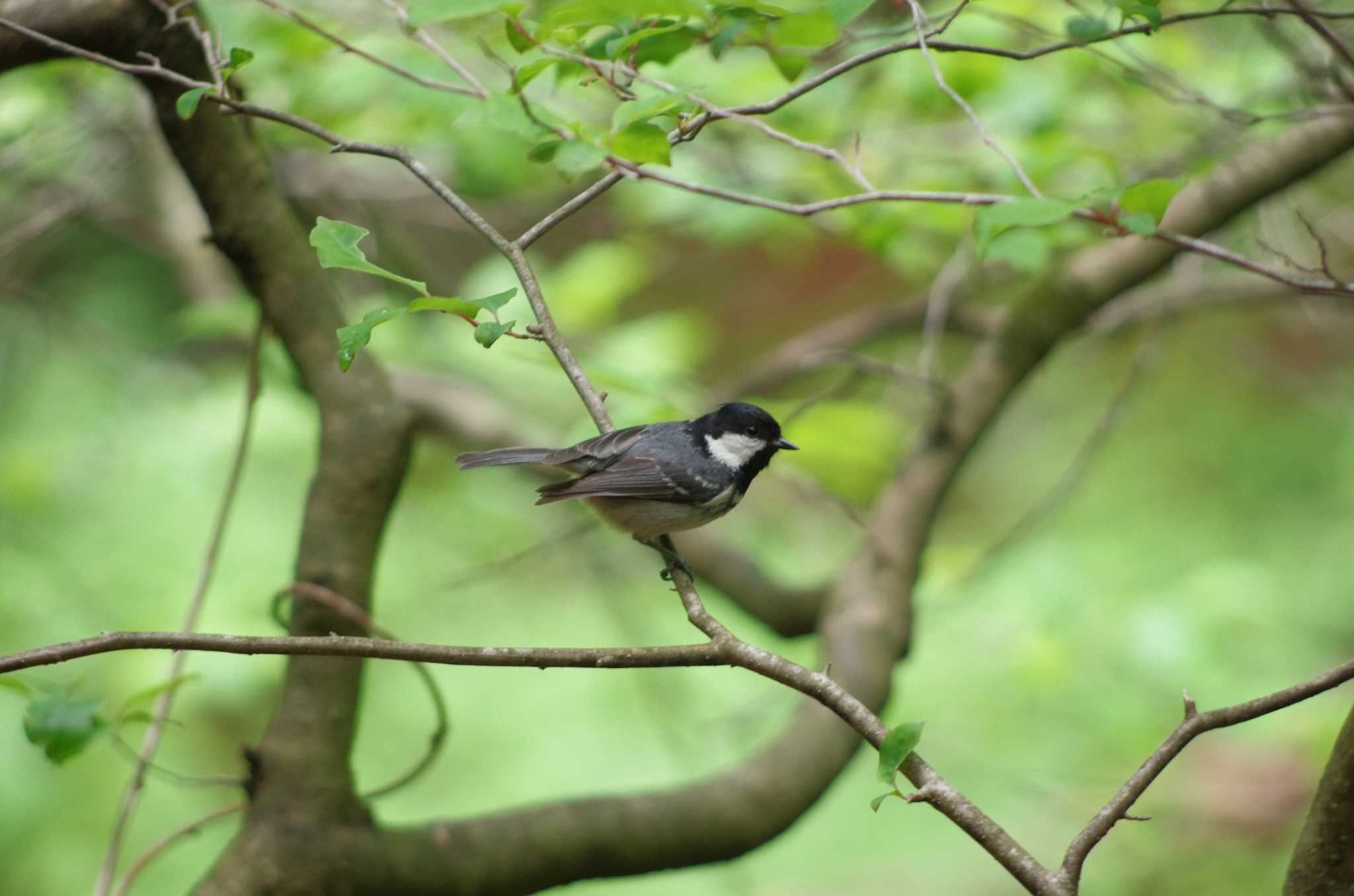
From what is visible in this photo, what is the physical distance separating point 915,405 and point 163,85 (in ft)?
12.8

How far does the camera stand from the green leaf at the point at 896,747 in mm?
1268

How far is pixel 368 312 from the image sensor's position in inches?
54.0

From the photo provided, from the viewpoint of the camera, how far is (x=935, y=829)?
5082 millimetres

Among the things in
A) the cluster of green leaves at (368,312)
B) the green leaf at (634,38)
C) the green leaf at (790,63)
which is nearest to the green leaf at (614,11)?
the green leaf at (634,38)

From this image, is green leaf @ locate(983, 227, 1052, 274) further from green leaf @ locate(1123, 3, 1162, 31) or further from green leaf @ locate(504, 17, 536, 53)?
green leaf @ locate(504, 17, 536, 53)

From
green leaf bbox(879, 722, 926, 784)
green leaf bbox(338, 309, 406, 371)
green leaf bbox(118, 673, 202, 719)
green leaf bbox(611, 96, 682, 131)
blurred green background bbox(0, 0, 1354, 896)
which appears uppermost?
green leaf bbox(611, 96, 682, 131)

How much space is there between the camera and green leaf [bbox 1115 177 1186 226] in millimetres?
1535

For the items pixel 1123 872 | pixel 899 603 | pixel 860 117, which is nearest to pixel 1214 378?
pixel 1123 872

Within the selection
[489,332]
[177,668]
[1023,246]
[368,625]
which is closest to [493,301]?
[489,332]

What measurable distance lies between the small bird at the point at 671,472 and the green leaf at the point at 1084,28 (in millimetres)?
1285

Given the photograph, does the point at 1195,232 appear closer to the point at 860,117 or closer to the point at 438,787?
the point at 860,117

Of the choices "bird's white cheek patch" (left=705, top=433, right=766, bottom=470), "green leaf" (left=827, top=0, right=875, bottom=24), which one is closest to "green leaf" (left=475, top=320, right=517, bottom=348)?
"green leaf" (left=827, top=0, right=875, bottom=24)

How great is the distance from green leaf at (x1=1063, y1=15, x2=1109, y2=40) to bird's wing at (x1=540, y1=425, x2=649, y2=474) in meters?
1.11

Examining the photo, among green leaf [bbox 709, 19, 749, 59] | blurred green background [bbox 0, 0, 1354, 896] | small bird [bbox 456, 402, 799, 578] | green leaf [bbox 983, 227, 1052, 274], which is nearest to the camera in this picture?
green leaf [bbox 709, 19, 749, 59]
